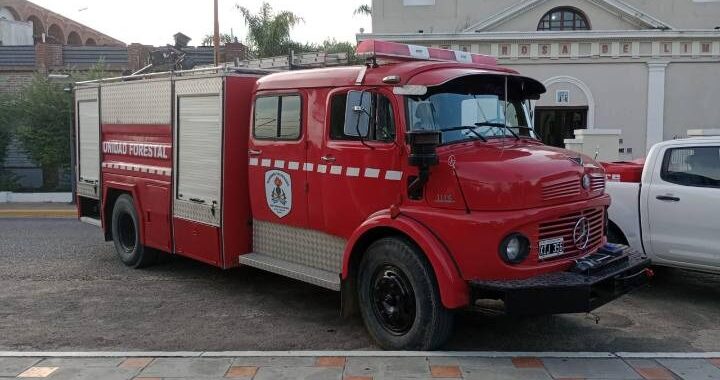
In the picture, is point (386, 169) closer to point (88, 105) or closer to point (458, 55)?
point (458, 55)

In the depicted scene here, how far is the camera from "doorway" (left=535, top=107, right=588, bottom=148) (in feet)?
60.3

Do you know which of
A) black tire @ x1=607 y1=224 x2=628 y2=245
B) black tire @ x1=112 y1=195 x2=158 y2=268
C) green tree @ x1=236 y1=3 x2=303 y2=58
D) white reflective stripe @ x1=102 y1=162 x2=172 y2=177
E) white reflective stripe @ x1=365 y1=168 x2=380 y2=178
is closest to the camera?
white reflective stripe @ x1=365 y1=168 x2=380 y2=178

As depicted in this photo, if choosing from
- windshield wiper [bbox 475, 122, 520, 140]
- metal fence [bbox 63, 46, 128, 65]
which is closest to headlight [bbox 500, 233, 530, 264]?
windshield wiper [bbox 475, 122, 520, 140]

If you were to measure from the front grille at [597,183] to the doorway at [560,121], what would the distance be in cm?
1320

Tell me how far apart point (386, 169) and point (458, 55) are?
5.50 feet

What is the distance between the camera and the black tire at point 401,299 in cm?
491

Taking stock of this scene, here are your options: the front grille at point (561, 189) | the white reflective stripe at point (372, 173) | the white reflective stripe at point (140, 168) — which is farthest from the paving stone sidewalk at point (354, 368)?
the white reflective stripe at point (140, 168)

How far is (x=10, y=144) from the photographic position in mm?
18484

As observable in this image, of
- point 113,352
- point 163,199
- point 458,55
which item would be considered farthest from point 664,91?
point 113,352

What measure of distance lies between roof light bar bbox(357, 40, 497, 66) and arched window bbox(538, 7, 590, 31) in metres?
14.0

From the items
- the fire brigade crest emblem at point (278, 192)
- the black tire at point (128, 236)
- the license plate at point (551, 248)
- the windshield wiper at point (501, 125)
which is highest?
the windshield wiper at point (501, 125)

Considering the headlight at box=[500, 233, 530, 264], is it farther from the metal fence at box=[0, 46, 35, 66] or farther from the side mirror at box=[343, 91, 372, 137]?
the metal fence at box=[0, 46, 35, 66]

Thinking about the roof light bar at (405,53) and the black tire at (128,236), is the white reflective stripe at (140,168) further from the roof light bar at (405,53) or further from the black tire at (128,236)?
the roof light bar at (405,53)

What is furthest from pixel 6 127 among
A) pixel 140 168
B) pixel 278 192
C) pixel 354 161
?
pixel 354 161
